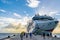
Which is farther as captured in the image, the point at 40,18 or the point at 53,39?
the point at 40,18

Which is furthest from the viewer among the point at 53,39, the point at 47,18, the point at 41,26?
the point at 47,18

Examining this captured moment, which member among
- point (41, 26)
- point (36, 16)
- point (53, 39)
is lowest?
point (53, 39)

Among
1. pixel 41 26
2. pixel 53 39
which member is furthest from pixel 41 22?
pixel 53 39

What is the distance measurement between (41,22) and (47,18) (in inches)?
131

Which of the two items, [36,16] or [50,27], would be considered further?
[36,16]

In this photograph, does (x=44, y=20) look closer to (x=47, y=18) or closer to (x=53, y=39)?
(x=47, y=18)

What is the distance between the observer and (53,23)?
48.8m

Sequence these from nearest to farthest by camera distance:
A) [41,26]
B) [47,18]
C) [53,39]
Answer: [53,39] < [41,26] < [47,18]

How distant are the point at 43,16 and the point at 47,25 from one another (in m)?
3.76

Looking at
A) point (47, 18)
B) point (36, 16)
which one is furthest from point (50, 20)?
point (36, 16)

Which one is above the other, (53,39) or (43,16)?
(43,16)

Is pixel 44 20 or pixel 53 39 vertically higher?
pixel 44 20

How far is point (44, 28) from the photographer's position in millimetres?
47938

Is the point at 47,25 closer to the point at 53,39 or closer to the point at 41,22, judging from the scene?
the point at 41,22
